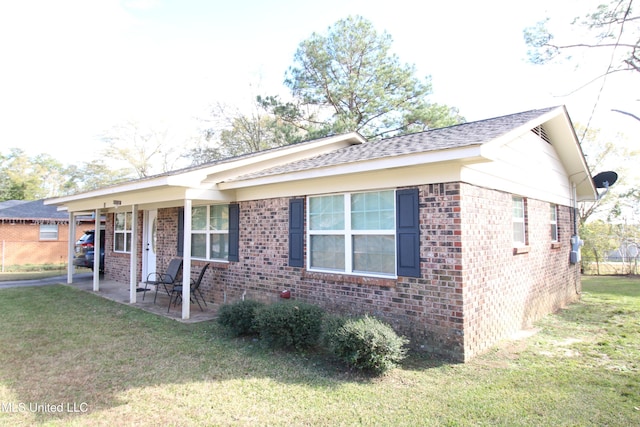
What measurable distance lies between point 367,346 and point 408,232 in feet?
5.82

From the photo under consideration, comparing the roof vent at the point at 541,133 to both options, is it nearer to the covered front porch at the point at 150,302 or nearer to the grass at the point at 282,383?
the grass at the point at 282,383

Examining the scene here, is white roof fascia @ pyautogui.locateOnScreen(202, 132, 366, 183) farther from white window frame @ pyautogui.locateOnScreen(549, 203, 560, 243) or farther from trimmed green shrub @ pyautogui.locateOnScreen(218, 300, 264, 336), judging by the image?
white window frame @ pyautogui.locateOnScreen(549, 203, 560, 243)

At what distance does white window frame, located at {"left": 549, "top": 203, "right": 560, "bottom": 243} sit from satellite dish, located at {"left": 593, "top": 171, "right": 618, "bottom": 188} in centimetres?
260

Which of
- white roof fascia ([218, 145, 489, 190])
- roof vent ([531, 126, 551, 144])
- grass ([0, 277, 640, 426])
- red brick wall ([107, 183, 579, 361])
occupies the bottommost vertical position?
grass ([0, 277, 640, 426])

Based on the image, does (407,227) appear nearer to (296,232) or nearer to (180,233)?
(296,232)

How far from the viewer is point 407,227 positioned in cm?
540

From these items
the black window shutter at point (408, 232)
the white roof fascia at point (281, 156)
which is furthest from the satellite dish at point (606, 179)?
the black window shutter at point (408, 232)

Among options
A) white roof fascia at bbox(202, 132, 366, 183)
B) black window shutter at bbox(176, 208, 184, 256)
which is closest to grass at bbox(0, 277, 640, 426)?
black window shutter at bbox(176, 208, 184, 256)

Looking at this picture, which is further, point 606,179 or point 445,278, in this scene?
point 606,179

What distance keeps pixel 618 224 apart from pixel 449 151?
1902 cm

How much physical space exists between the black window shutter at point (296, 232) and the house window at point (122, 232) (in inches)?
304

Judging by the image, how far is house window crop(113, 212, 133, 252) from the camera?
491 inches

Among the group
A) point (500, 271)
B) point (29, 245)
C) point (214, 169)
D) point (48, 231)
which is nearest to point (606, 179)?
point (500, 271)

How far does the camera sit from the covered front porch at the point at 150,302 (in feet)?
25.2
